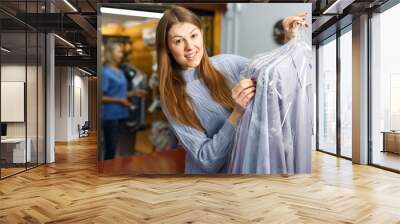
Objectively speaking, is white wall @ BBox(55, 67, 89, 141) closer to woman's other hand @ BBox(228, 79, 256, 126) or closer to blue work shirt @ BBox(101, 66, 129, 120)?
blue work shirt @ BBox(101, 66, 129, 120)

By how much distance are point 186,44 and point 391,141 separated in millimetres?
3878

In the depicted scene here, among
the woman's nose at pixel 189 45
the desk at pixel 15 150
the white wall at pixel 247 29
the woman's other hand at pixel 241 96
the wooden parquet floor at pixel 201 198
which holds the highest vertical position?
the white wall at pixel 247 29

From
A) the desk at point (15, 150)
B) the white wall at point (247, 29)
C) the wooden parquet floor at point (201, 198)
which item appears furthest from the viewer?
the desk at point (15, 150)

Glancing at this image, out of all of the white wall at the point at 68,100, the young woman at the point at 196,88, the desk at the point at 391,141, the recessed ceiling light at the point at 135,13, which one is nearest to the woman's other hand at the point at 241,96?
the young woman at the point at 196,88

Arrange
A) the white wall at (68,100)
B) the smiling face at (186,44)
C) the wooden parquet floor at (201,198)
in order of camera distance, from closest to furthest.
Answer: the wooden parquet floor at (201,198) < the smiling face at (186,44) < the white wall at (68,100)

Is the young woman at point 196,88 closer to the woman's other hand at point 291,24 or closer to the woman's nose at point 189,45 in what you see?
the woman's nose at point 189,45

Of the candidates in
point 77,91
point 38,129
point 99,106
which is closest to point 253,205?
point 99,106

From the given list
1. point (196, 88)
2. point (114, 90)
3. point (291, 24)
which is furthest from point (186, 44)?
point (291, 24)

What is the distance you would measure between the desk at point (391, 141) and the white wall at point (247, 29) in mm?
2667

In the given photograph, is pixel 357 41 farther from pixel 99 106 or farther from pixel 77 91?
pixel 77 91

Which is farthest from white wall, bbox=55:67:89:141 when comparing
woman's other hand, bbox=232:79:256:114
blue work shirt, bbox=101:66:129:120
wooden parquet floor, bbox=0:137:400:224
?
woman's other hand, bbox=232:79:256:114

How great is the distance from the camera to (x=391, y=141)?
662 cm

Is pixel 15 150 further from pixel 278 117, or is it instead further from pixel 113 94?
pixel 278 117

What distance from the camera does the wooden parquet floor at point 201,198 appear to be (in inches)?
143
